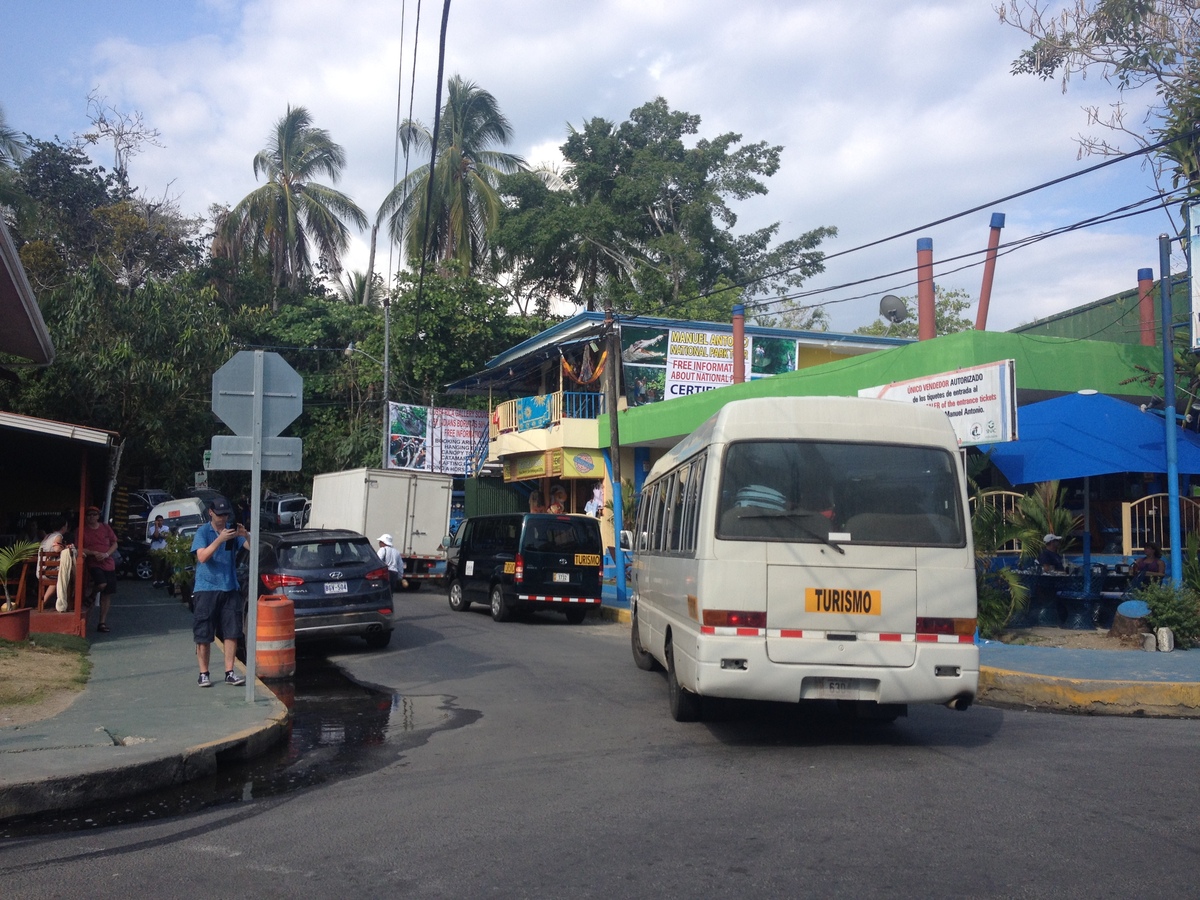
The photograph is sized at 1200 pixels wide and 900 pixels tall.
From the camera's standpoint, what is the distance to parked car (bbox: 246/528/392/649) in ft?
43.5

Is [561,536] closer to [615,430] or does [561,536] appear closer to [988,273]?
[615,430]

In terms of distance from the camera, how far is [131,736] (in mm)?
7477

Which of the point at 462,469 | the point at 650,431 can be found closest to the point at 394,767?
the point at 650,431

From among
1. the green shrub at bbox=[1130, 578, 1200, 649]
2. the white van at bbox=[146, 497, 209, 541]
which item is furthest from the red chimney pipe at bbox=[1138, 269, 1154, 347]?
the white van at bbox=[146, 497, 209, 541]

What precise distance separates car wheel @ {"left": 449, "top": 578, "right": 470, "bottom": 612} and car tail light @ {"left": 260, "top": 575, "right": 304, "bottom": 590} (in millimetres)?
6921

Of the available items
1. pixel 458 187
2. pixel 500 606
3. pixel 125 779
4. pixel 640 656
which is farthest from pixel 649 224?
pixel 125 779

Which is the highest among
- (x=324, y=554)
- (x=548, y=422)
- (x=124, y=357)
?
(x=124, y=357)

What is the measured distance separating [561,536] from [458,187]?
2485 cm

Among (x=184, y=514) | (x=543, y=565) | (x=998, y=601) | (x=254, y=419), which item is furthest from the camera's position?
(x=184, y=514)

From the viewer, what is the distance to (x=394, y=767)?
23.8 feet

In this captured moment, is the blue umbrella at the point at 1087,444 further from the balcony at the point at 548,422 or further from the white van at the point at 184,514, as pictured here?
the white van at the point at 184,514

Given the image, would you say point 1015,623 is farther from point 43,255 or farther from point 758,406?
point 43,255

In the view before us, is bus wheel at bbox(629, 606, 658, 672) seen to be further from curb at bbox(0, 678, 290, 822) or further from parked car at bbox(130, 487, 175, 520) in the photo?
parked car at bbox(130, 487, 175, 520)

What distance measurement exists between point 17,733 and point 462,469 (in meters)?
27.1
